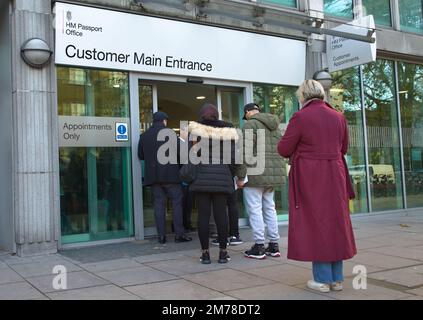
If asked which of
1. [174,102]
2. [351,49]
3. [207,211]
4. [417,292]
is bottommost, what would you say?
[417,292]

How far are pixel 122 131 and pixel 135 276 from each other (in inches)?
114

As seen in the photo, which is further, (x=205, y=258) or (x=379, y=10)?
(x=379, y=10)

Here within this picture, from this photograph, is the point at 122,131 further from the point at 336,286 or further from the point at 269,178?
the point at 336,286

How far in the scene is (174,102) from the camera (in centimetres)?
1180

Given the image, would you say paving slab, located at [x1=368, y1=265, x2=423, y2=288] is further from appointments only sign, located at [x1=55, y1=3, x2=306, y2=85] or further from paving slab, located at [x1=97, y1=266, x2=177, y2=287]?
appointments only sign, located at [x1=55, y1=3, x2=306, y2=85]

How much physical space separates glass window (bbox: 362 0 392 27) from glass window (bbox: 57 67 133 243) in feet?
21.3

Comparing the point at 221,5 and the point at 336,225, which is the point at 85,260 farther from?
the point at 221,5

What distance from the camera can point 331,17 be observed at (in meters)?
10.5

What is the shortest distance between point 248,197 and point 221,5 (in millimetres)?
3964

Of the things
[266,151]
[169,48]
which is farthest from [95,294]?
[169,48]

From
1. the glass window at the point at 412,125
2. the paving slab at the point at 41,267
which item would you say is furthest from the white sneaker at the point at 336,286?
the glass window at the point at 412,125

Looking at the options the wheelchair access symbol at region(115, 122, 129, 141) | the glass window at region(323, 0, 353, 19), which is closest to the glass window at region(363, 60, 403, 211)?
the glass window at region(323, 0, 353, 19)

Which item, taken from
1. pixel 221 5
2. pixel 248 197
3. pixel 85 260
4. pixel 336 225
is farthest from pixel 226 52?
pixel 336 225
